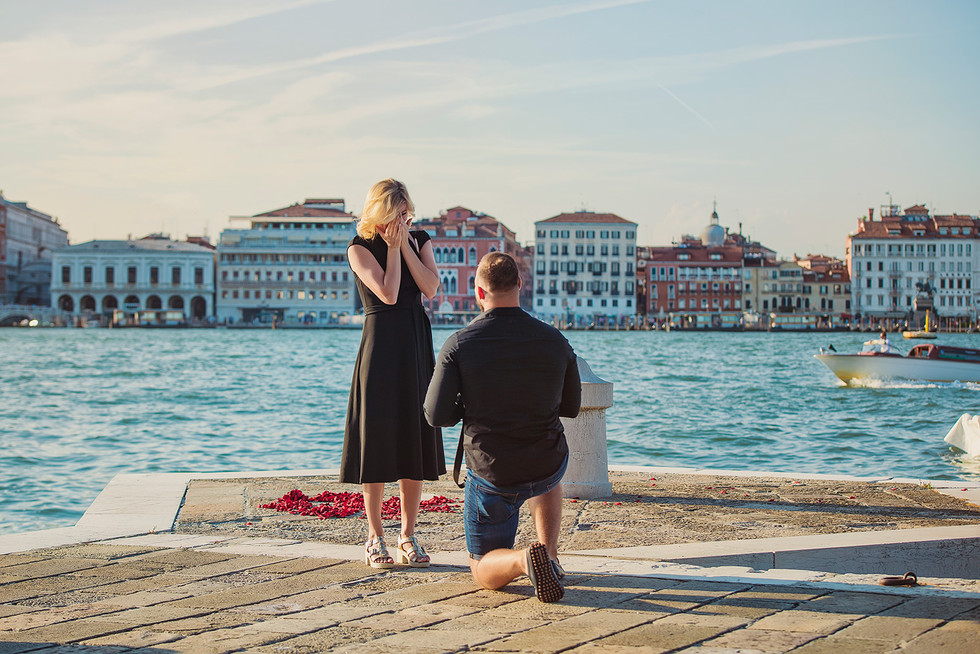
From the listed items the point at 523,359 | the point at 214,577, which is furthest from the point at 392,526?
the point at 523,359

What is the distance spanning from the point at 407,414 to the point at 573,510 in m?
1.60

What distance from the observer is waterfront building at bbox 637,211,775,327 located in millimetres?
106750

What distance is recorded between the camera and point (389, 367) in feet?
14.1

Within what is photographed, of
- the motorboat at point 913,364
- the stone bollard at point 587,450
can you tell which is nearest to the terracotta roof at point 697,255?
the motorboat at point 913,364

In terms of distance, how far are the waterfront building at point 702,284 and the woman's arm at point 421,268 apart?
343 feet

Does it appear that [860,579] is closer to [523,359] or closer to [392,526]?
[523,359]

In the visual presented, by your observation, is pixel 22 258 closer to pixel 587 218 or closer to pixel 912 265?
pixel 587 218

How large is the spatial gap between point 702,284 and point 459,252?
2476 cm

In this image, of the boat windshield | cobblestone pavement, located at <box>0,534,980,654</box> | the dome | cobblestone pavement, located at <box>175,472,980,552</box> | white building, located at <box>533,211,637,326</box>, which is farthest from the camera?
the dome

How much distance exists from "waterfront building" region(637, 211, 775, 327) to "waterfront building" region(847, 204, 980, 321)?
9.30 metres

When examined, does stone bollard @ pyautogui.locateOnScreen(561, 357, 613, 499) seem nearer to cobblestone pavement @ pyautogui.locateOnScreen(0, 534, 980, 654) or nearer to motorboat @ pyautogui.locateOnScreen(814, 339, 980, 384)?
cobblestone pavement @ pyautogui.locateOnScreen(0, 534, 980, 654)

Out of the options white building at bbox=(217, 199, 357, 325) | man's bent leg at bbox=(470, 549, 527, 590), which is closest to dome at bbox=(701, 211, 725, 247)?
white building at bbox=(217, 199, 357, 325)

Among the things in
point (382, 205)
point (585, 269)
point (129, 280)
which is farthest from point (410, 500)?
point (129, 280)

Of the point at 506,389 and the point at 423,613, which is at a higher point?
the point at 506,389
